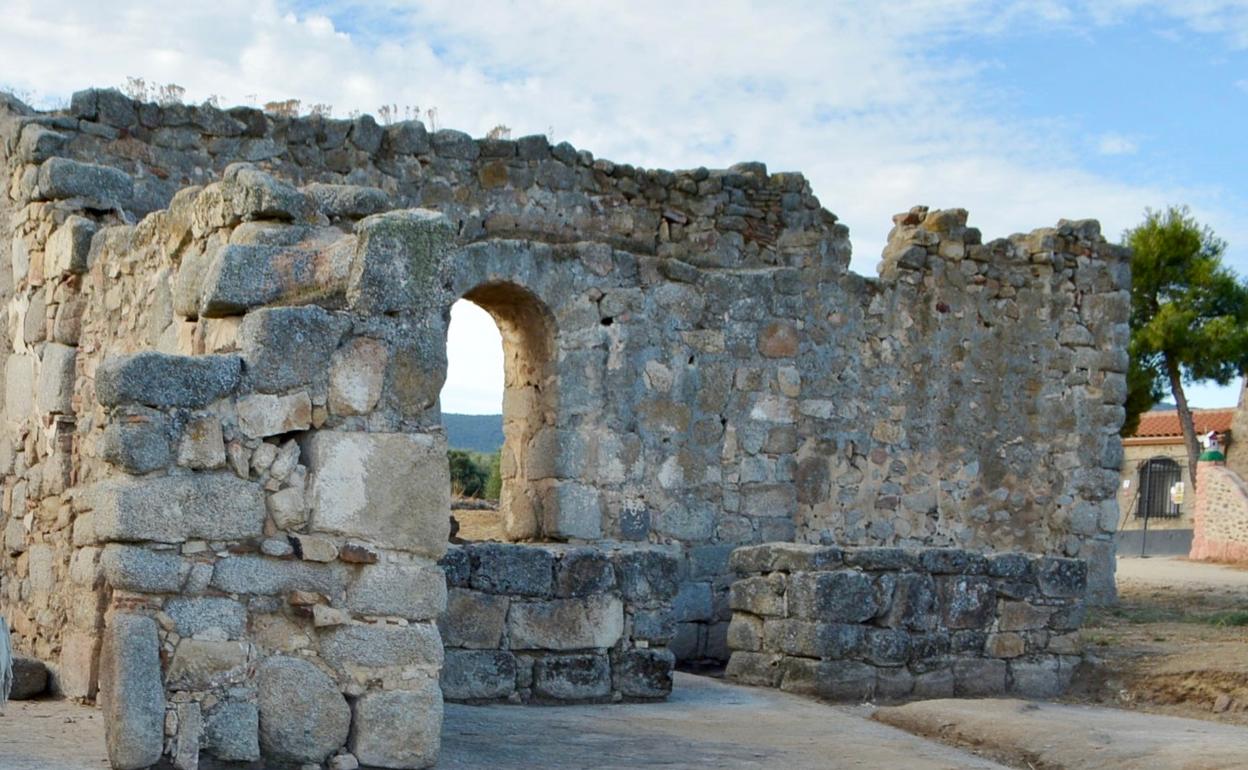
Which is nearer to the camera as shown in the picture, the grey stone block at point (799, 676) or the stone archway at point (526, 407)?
the grey stone block at point (799, 676)

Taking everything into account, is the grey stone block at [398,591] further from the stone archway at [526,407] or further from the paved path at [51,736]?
the stone archway at [526,407]

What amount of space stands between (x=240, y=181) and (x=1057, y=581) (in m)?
6.05

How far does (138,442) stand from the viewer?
Result: 523 centimetres

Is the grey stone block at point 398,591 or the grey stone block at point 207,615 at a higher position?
the grey stone block at point 398,591

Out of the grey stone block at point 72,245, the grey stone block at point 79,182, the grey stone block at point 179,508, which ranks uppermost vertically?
the grey stone block at point 79,182

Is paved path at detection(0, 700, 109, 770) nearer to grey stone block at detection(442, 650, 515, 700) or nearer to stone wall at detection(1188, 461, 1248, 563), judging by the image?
grey stone block at detection(442, 650, 515, 700)

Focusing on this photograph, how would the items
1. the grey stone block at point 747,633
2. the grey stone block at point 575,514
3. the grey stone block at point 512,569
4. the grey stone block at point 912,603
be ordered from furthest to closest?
the grey stone block at point 575,514 → the grey stone block at point 747,633 → the grey stone block at point 912,603 → the grey stone block at point 512,569

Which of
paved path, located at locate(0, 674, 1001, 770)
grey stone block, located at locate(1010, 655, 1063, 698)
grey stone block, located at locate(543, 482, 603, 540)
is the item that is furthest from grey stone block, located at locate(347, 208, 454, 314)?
grey stone block, located at locate(1010, 655, 1063, 698)

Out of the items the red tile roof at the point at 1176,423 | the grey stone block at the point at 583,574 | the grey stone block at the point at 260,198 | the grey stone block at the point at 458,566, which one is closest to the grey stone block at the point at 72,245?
the grey stone block at the point at 260,198

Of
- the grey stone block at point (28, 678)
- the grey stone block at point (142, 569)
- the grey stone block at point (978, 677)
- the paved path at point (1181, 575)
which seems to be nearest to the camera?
the grey stone block at point (142, 569)

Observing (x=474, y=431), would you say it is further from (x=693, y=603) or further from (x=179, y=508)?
(x=179, y=508)

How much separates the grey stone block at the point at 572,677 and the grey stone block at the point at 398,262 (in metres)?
2.93

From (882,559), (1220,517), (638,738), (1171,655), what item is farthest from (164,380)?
(1220,517)

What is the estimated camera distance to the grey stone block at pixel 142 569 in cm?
520
